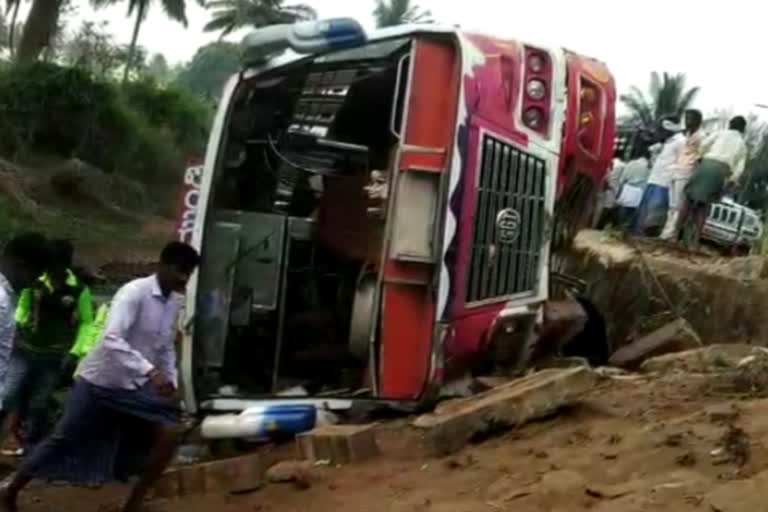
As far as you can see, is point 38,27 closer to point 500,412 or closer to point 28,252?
point 28,252

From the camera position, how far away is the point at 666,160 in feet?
37.8

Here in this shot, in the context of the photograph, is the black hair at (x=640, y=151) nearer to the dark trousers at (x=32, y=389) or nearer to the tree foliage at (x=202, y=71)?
the dark trousers at (x=32, y=389)

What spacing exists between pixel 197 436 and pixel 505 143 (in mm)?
2146

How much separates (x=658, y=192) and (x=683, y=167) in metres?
0.49

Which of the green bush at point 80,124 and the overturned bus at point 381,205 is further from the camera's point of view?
the green bush at point 80,124

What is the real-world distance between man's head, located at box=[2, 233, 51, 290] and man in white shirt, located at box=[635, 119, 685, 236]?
22.5 ft

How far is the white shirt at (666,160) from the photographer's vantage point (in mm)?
11422

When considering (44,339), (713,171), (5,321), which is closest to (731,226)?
(713,171)

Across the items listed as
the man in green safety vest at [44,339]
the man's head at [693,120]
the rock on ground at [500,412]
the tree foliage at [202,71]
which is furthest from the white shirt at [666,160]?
the tree foliage at [202,71]

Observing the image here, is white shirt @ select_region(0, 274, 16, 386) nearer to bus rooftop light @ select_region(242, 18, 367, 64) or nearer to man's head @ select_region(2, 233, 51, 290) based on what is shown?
man's head @ select_region(2, 233, 51, 290)

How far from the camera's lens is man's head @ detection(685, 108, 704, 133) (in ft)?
37.2

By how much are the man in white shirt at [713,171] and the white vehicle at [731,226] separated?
3.37ft

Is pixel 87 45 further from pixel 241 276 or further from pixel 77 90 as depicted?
pixel 241 276

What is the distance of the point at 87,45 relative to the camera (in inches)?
1439
